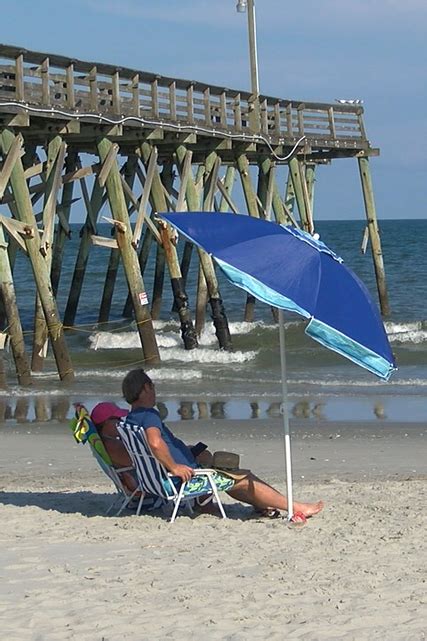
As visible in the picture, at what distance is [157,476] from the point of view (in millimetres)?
7277

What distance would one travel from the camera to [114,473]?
24.8 feet

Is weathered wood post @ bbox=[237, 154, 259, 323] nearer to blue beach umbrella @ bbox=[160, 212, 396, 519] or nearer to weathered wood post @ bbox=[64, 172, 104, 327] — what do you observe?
weathered wood post @ bbox=[64, 172, 104, 327]

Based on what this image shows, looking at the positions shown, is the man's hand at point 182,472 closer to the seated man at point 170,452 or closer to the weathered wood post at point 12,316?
the seated man at point 170,452

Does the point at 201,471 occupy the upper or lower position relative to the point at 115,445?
lower

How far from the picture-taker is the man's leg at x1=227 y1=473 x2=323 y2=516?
24.3 feet

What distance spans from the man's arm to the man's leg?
1.37ft

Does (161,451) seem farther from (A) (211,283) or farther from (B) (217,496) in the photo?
(A) (211,283)

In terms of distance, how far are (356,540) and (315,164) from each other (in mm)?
22255

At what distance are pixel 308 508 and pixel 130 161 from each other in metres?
14.6

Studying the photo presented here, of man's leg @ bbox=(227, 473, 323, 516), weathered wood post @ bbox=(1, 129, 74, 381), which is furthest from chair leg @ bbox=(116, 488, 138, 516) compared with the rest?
weathered wood post @ bbox=(1, 129, 74, 381)

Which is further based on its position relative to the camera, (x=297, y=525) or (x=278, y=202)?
(x=278, y=202)

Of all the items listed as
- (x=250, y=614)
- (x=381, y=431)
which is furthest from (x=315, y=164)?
(x=250, y=614)

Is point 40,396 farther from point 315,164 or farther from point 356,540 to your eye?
point 315,164

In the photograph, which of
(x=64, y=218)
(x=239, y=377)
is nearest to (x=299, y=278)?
(x=239, y=377)
